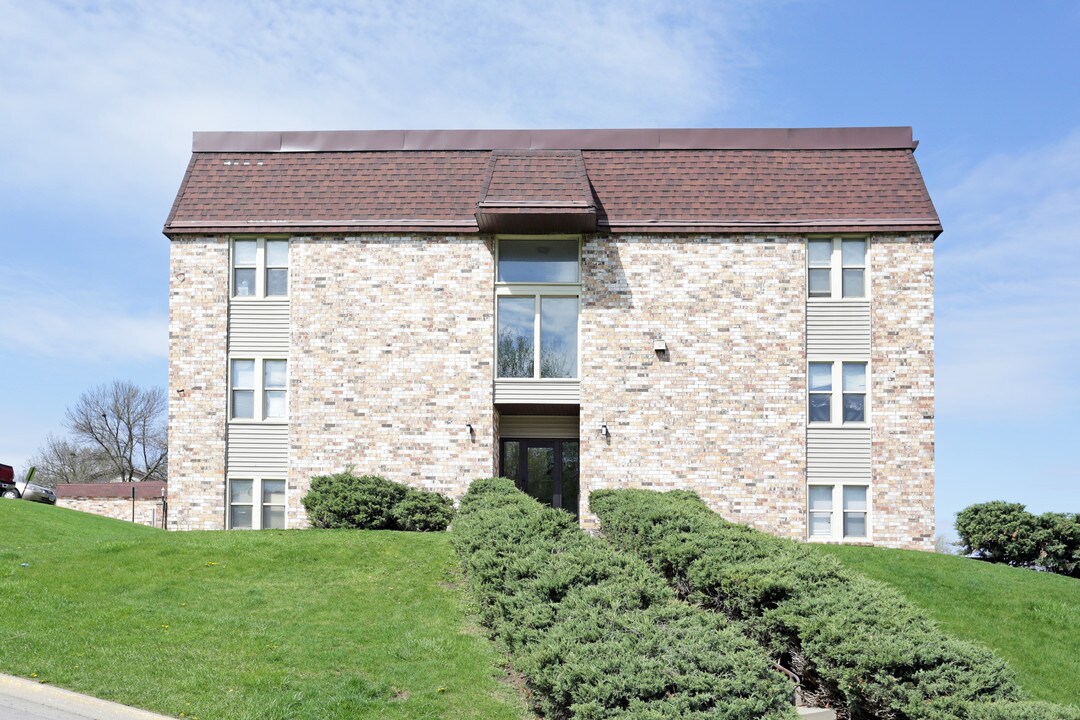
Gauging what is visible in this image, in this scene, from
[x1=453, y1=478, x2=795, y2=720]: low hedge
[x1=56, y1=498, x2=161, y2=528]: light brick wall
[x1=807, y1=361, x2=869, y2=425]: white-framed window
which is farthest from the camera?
[x1=56, y1=498, x2=161, y2=528]: light brick wall

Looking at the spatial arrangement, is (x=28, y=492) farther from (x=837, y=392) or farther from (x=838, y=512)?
(x=837, y=392)

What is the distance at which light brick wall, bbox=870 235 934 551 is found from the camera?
21.0 metres

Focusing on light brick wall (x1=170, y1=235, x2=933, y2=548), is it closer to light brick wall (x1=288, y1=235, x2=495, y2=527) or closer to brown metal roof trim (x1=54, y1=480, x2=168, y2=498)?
light brick wall (x1=288, y1=235, x2=495, y2=527)

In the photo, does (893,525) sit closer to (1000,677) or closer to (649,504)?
(649,504)

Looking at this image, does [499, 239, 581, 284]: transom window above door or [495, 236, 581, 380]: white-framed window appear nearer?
[495, 236, 581, 380]: white-framed window

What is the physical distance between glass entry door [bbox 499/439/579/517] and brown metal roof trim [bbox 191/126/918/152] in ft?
23.3

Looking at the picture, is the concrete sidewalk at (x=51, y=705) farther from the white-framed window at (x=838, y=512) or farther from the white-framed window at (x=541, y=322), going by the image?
the white-framed window at (x=838, y=512)

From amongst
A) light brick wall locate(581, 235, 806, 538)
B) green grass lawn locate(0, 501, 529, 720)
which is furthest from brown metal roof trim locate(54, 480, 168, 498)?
light brick wall locate(581, 235, 806, 538)

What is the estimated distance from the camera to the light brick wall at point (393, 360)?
21.4 m

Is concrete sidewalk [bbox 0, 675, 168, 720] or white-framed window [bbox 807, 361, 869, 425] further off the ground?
white-framed window [bbox 807, 361, 869, 425]

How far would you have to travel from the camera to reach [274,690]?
964 cm

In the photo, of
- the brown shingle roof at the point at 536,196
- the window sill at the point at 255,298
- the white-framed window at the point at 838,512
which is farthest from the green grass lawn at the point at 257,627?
the white-framed window at the point at 838,512

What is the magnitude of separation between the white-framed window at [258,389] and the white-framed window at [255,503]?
1.43m

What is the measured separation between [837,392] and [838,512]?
2.64m
